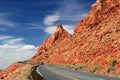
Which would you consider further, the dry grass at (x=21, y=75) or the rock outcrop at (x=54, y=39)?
the rock outcrop at (x=54, y=39)

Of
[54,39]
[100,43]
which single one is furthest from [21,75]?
[54,39]

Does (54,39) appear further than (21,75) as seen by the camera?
Yes

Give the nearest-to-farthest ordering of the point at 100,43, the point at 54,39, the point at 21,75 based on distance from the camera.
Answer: the point at 21,75 < the point at 100,43 < the point at 54,39

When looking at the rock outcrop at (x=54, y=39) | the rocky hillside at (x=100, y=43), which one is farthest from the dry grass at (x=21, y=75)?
the rock outcrop at (x=54, y=39)

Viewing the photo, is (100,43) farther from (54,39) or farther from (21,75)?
(54,39)

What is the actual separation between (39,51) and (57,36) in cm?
1409

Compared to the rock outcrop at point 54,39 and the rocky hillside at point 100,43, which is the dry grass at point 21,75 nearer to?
the rocky hillside at point 100,43

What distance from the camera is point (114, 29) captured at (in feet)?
241

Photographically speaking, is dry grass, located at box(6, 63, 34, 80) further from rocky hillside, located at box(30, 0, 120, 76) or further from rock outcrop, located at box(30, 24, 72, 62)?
rock outcrop, located at box(30, 24, 72, 62)

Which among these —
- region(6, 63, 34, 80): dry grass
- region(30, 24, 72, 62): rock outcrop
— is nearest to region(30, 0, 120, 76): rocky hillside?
region(6, 63, 34, 80): dry grass

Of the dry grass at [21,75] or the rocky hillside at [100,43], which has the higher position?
the rocky hillside at [100,43]

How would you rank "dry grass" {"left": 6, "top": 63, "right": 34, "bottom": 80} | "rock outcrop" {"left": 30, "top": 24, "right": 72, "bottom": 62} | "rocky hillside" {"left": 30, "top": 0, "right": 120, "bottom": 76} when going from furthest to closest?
"rock outcrop" {"left": 30, "top": 24, "right": 72, "bottom": 62}
"rocky hillside" {"left": 30, "top": 0, "right": 120, "bottom": 76}
"dry grass" {"left": 6, "top": 63, "right": 34, "bottom": 80}

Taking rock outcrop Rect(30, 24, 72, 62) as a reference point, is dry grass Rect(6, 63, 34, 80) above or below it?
below

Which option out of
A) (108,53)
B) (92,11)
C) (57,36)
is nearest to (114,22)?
(108,53)
